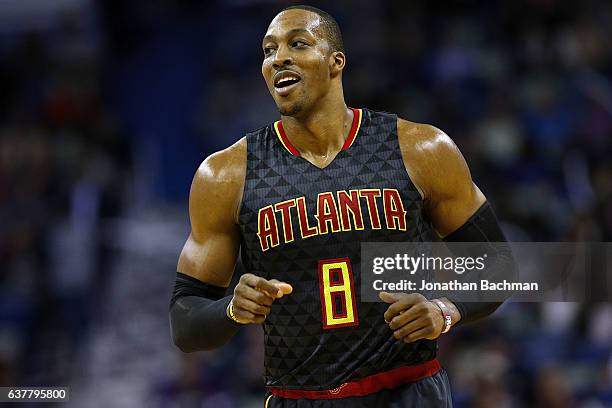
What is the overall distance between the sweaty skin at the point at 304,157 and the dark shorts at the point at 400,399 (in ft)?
2.08

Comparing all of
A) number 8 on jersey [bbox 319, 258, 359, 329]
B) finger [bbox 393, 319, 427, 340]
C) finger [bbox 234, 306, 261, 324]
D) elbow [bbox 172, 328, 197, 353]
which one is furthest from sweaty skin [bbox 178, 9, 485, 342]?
finger [bbox 393, 319, 427, 340]

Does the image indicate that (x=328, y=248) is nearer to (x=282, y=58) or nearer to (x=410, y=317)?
(x=410, y=317)

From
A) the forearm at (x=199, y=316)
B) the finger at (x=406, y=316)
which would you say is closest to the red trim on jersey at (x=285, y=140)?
the forearm at (x=199, y=316)

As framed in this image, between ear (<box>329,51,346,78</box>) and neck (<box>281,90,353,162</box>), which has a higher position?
ear (<box>329,51,346,78</box>)

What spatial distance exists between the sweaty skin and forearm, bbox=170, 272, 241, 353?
2.1 inches

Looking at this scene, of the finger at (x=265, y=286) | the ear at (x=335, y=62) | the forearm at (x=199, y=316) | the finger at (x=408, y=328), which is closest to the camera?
the finger at (x=265, y=286)

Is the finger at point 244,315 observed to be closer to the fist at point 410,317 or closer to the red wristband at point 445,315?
the fist at point 410,317

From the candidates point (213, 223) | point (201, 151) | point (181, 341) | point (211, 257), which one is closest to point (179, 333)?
point (181, 341)

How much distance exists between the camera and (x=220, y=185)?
13.4 ft

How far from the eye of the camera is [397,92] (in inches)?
415

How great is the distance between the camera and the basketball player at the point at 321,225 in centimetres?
390

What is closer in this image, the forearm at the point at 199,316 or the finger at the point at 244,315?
the finger at the point at 244,315

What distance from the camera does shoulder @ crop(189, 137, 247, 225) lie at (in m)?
4.06

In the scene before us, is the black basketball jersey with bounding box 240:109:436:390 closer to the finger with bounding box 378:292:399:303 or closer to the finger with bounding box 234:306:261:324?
the finger with bounding box 378:292:399:303
